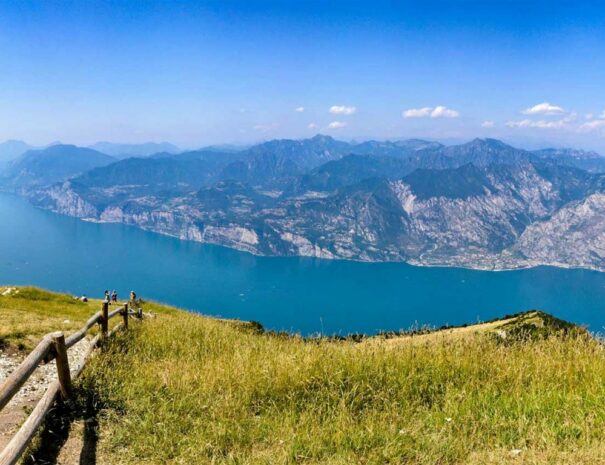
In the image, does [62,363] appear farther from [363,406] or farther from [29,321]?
[29,321]

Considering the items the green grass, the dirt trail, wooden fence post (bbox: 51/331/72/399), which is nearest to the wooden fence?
wooden fence post (bbox: 51/331/72/399)

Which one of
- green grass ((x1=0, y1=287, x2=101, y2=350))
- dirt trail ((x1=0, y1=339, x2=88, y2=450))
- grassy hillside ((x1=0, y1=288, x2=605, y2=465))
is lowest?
green grass ((x1=0, y1=287, x2=101, y2=350))

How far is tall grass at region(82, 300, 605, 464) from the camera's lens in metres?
6.82

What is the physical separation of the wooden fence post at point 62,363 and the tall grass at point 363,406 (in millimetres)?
613

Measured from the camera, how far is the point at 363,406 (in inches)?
336

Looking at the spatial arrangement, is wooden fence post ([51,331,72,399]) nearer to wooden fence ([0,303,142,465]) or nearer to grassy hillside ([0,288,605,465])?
wooden fence ([0,303,142,465])

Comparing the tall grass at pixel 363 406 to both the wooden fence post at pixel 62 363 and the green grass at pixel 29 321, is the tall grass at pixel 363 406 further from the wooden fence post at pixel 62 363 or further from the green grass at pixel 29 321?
the green grass at pixel 29 321

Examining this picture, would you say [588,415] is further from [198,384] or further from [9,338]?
[9,338]

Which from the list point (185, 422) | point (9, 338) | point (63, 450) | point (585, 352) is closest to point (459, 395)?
point (585, 352)

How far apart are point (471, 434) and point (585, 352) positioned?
4271mm

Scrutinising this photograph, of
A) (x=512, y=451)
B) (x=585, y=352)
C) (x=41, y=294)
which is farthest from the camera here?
(x=41, y=294)

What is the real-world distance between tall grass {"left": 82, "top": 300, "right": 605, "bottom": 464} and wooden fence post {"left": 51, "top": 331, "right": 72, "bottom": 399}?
613mm

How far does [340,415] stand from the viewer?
7.81 meters

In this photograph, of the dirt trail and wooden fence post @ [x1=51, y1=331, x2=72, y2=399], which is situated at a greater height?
wooden fence post @ [x1=51, y1=331, x2=72, y2=399]
